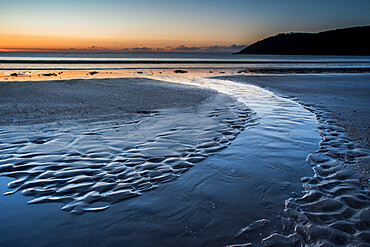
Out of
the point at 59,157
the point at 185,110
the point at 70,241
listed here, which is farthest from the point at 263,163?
the point at 185,110

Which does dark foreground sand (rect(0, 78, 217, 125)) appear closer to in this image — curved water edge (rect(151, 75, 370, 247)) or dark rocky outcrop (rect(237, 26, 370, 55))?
curved water edge (rect(151, 75, 370, 247))

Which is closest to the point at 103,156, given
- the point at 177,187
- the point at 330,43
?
the point at 177,187

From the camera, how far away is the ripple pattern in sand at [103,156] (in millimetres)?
3432

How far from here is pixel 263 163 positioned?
177 inches

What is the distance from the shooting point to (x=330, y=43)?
544 ft

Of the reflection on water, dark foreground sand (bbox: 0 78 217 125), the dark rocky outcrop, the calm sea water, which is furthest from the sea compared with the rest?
the dark rocky outcrop

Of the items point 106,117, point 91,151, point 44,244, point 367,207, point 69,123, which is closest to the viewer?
point 44,244

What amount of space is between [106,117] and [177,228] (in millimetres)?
5610

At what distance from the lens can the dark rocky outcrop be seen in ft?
504

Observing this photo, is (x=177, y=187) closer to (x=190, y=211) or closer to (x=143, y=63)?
(x=190, y=211)

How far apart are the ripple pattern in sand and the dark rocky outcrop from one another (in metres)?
177

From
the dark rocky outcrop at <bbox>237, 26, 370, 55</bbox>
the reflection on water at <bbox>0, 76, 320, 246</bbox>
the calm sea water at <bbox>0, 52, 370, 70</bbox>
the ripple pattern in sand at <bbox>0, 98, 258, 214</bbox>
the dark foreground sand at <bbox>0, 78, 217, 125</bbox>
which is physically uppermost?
the dark rocky outcrop at <bbox>237, 26, 370, 55</bbox>

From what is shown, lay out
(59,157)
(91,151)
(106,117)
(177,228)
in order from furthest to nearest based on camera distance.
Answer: (106,117) → (91,151) → (59,157) → (177,228)

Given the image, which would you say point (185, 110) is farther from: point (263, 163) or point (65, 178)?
point (65, 178)
